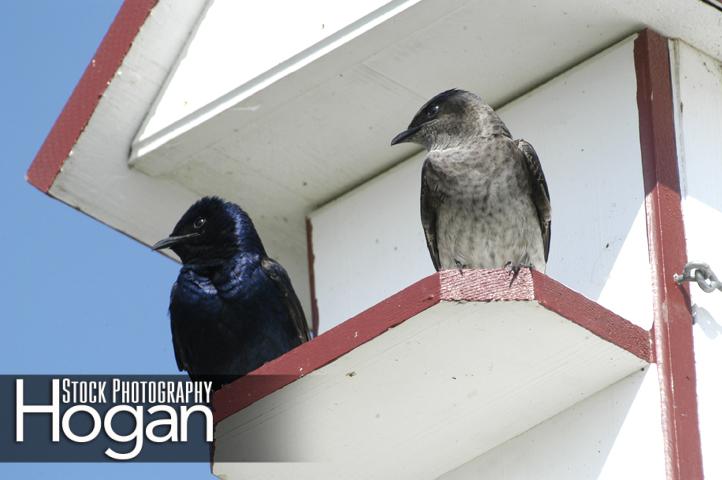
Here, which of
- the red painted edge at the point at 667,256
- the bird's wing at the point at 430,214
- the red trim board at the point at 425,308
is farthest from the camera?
the bird's wing at the point at 430,214

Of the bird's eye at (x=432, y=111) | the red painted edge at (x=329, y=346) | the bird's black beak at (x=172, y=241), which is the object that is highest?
the bird's eye at (x=432, y=111)

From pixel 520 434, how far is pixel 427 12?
1.10 metres

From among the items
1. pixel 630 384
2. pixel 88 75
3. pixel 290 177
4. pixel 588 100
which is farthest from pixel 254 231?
pixel 630 384

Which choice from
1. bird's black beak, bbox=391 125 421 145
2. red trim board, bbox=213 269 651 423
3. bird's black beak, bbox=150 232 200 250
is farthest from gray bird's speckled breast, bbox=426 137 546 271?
bird's black beak, bbox=150 232 200 250

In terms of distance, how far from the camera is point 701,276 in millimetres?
4332

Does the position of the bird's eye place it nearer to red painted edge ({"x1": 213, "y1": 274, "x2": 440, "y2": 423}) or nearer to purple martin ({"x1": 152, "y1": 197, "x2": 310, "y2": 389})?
purple martin ({"x1": 152, "y1": 197, "x2": 310, "y2": 389})

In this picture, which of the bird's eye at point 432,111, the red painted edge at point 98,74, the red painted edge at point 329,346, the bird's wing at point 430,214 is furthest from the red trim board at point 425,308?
the red painted edge at point 98,74

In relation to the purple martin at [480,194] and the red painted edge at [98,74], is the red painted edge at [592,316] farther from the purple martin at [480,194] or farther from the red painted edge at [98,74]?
the red painted edge at [98,74]

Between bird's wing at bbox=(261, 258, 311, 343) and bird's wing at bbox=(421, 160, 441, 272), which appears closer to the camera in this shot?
bird's wing at bbox=(421, 160, 441, 272)

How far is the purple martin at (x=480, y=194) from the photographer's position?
4.72m

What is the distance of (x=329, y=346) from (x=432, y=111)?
3.71 feet

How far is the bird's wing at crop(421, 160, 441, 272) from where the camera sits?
488 centimetres

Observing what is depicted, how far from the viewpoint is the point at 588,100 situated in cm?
481

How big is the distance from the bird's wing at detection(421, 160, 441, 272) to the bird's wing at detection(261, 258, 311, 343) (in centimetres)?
43
